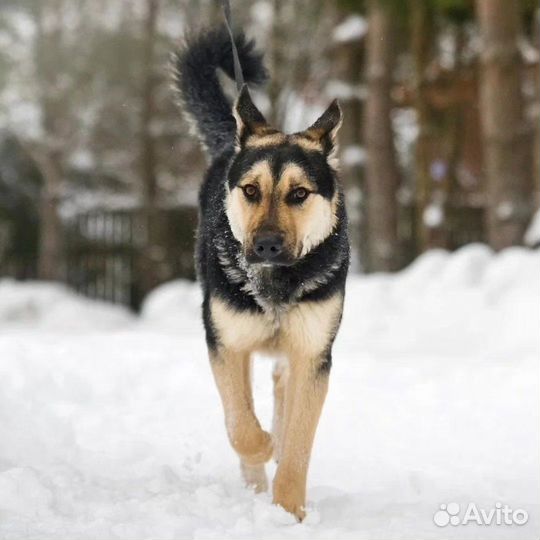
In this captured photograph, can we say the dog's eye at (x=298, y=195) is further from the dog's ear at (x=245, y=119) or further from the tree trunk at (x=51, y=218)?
the tree trunk at (x=51, y=218)

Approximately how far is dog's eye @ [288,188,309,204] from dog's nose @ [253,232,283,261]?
0.74 ft

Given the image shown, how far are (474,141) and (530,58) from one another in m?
11.0

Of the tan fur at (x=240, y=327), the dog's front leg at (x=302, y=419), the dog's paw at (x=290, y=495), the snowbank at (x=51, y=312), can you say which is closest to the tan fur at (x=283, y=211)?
the tan fur at (x=240, y=327)

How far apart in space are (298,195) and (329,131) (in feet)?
1.67

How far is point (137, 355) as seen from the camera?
912cm

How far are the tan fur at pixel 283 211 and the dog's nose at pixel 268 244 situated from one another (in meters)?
0.03

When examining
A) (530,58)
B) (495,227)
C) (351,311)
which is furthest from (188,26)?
(530,58)

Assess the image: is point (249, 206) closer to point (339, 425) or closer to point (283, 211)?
point (283, 211)

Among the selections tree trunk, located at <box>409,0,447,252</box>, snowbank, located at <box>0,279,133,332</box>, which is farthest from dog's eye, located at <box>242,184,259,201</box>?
tree trunk, located at <box>409,0,447,252</box>

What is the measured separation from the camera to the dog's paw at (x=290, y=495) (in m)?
4.34

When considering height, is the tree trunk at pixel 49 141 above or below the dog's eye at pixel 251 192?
below

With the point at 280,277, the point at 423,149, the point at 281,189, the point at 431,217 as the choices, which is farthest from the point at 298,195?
the point at 423,149

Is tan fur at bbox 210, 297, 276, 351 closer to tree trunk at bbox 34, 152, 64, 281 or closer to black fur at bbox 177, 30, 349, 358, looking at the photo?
black fur at bbox 177, 30, 349, 358

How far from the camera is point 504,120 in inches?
479
